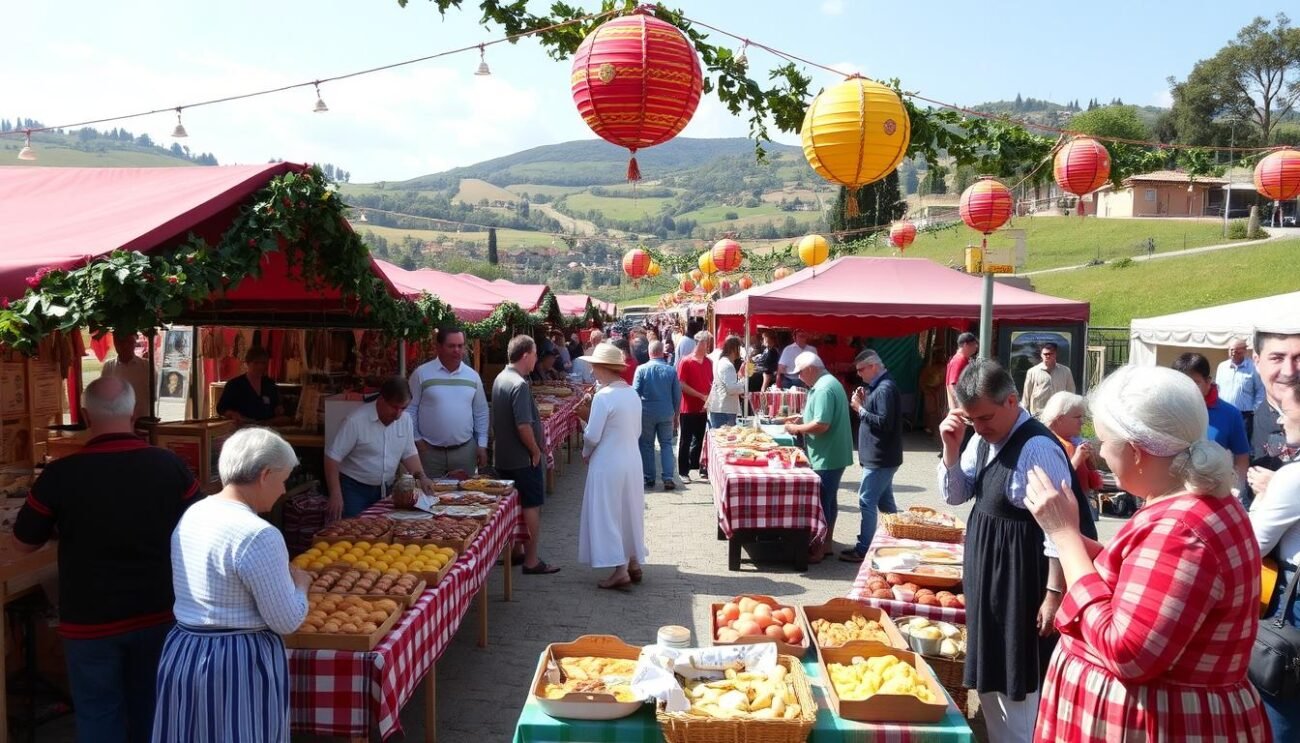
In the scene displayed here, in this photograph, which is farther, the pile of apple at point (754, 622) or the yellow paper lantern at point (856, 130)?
the yellow paper lantern at point (856, 130)

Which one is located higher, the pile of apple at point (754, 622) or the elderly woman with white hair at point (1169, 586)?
the elderly woman with white hair at point (1169, 586)

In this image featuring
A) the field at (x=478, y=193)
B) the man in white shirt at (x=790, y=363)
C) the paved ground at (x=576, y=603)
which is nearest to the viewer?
the paved ground at (x=576, y=603)

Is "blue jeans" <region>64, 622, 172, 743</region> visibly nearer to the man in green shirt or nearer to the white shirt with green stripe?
the white shirt with green stripe

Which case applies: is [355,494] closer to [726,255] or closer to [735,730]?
[735,730]

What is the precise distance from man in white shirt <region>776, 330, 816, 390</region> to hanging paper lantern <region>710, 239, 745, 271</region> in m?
3.06

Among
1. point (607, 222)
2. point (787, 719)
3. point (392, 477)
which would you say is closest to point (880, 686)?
→ point (787, 719)

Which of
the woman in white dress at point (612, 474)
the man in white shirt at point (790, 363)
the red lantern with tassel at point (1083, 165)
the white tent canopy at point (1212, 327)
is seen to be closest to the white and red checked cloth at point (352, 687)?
the woman in white dress at point (612, 474)

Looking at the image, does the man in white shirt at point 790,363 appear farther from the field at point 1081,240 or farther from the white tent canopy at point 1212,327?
the field at point 1081,240

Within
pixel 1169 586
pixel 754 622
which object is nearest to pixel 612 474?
pixel 754 622

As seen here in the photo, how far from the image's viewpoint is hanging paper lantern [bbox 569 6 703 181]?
4.30 m

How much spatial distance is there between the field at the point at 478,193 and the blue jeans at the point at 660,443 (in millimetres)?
138569

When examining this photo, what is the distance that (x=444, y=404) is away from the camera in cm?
667

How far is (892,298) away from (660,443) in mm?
4886

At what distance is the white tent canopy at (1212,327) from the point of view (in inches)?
406
